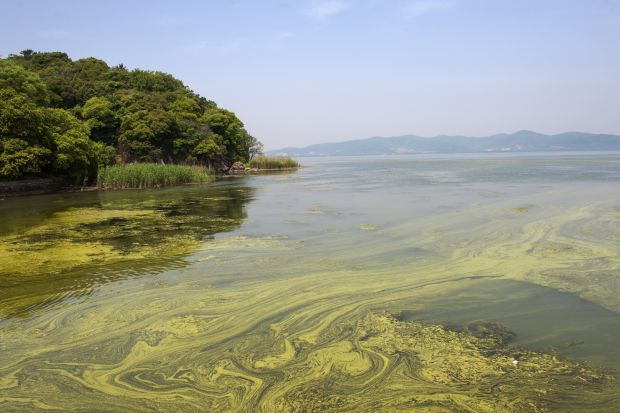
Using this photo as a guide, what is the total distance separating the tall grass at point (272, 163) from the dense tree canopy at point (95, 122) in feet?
5.12

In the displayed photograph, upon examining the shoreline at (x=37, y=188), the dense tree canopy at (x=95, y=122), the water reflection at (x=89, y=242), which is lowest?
the water reflection at (x=89, y=242)

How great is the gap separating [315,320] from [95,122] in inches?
1461

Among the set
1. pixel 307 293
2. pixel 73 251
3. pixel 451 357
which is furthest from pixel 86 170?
pixel 451 357

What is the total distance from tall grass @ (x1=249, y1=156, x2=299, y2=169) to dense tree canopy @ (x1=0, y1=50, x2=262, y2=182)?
5.12 ft

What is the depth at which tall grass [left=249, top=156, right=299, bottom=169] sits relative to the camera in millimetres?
52500

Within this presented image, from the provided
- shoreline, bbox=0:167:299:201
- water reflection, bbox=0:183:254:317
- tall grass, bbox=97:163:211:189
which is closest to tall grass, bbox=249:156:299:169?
tall grass, bbox=97:163:211:189

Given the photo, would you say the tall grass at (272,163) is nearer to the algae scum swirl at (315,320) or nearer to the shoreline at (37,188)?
the shoreline at (37,188)

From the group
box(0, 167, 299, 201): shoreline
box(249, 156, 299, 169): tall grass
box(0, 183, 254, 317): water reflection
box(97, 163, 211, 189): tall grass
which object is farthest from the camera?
box(249, 156, 299, 169): tall grass

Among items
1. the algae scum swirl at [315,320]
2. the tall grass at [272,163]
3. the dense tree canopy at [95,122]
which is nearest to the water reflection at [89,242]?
the algae scum swirl at [315,320]

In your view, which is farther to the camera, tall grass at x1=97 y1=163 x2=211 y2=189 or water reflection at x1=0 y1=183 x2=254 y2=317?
tall grass at x1=97 y1=163 x2=211 y2=189

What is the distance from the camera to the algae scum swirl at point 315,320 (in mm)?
3630

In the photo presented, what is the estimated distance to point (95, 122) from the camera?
121 ft

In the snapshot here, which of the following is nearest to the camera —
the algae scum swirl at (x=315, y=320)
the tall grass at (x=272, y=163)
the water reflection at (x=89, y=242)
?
the algae scum swirl at (x=315, y=320)

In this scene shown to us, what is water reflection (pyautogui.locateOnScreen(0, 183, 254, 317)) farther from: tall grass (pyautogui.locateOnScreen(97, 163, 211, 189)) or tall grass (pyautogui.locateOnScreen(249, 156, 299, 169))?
tall grass (pyautogui.locateOnScreen(249, 156, 299, 169))
